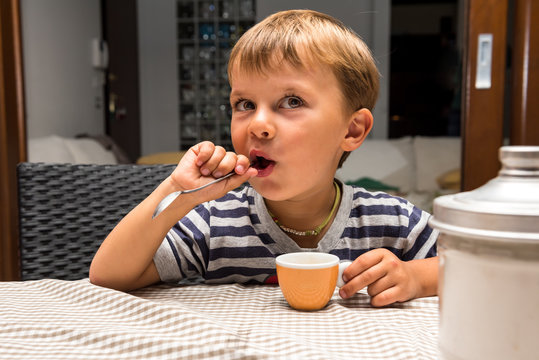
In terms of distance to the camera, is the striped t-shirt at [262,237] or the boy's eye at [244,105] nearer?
the boy's eye at [244,105]

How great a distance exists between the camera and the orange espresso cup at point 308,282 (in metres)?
0.60

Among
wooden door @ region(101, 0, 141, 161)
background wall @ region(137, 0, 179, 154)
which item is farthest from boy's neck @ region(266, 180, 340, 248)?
background wall @ region(137, 0, 179, 154)

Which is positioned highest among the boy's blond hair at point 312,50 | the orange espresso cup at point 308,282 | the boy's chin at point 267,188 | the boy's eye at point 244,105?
the boy's blond hair at point 312,50

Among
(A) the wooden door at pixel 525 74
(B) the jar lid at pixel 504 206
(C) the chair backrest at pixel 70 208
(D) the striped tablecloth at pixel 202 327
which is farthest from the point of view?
(A) the wooden door at pixel 525 74

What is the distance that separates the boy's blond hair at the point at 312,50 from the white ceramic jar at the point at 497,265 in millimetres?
470

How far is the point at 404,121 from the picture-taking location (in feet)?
10.8

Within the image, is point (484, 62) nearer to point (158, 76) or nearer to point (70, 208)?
point (70, 208)

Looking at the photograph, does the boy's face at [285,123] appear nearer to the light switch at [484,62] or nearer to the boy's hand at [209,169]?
the boy's hand at [209,169]

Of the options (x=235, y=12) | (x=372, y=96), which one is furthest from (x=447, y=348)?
(x=235, y=12)

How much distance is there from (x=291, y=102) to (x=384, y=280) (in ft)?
1.01

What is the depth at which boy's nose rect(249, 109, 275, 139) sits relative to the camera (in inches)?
28.0

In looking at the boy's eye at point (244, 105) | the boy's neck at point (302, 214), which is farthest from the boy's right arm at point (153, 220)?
the boy's neck at point (302, 214)

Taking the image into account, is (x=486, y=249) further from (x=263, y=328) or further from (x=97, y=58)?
(x=97, y=58)

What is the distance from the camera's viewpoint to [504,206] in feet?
1.04
